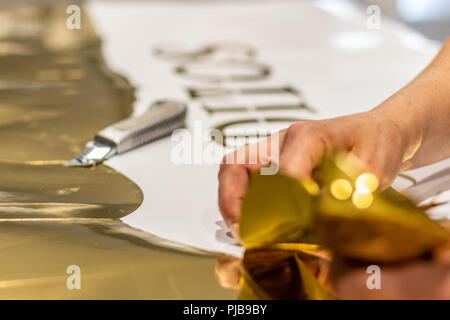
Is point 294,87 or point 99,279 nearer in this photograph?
A: point 99,279

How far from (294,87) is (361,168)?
0.57 m

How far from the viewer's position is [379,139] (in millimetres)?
571

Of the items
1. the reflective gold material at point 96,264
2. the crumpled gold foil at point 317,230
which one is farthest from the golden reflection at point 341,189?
the reflective gold material at point 96,264

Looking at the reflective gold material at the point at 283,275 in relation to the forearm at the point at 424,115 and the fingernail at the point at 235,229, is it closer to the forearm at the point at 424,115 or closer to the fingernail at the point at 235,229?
the fingernail at the point at 235,229

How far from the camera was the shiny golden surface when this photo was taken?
1.64 feet

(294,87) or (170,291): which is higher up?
(294,87)

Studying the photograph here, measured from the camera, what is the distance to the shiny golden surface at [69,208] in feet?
1.64

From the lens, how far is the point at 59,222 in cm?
60

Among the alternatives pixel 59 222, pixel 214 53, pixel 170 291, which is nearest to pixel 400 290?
pixel 170 291

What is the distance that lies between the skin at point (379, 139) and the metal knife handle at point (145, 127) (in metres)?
0.27

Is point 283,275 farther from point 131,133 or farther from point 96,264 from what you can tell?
point 131,133

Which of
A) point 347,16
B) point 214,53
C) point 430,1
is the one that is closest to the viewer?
point 214,53

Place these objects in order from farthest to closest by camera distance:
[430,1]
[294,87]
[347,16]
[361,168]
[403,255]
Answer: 1. [430,1]
2. [347,16]
3. [294,87]
4. [361,168]
5. [403,255]

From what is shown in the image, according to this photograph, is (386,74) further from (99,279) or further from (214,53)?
(99,279)
